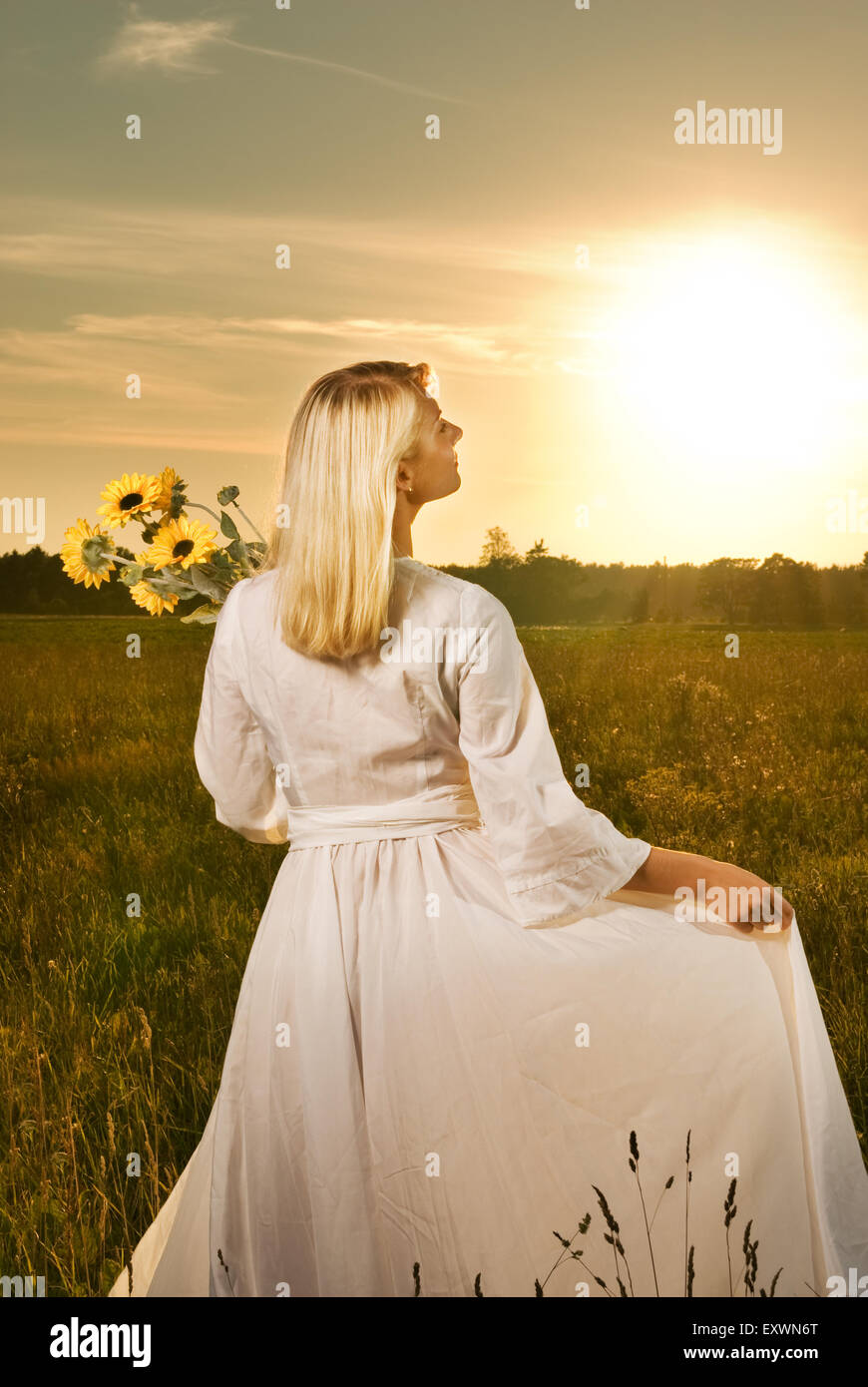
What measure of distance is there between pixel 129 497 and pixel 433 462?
2.70 ft

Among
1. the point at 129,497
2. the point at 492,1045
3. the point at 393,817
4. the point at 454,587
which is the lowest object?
the point at 492,1045

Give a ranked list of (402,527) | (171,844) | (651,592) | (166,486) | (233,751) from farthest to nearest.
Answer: (651,592) → (171,844) → (166,486) → (233,751) → (402,527)

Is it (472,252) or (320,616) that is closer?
(320,616)

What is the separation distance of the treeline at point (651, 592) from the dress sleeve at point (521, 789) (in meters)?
4.78

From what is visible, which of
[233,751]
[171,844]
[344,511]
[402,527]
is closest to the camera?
[344,511]

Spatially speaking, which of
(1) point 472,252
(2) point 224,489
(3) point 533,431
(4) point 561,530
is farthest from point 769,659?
(2) point 224,489

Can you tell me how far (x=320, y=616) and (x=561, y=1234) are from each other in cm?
101

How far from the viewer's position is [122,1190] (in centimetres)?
233

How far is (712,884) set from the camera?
1.69 m

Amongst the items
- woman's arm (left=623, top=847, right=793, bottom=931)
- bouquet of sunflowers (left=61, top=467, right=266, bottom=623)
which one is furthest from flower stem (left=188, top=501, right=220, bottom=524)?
woman's arm (left=623, top=847, right=793, bottom=931)

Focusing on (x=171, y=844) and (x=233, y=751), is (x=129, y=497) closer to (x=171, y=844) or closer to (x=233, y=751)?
(x=233, y=751)

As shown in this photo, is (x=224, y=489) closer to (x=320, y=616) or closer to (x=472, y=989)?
(x=320, y=616)

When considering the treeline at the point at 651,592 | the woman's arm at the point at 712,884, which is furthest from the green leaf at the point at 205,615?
the treeline at the point at 651,592

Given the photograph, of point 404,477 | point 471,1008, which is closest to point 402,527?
point 404,477
